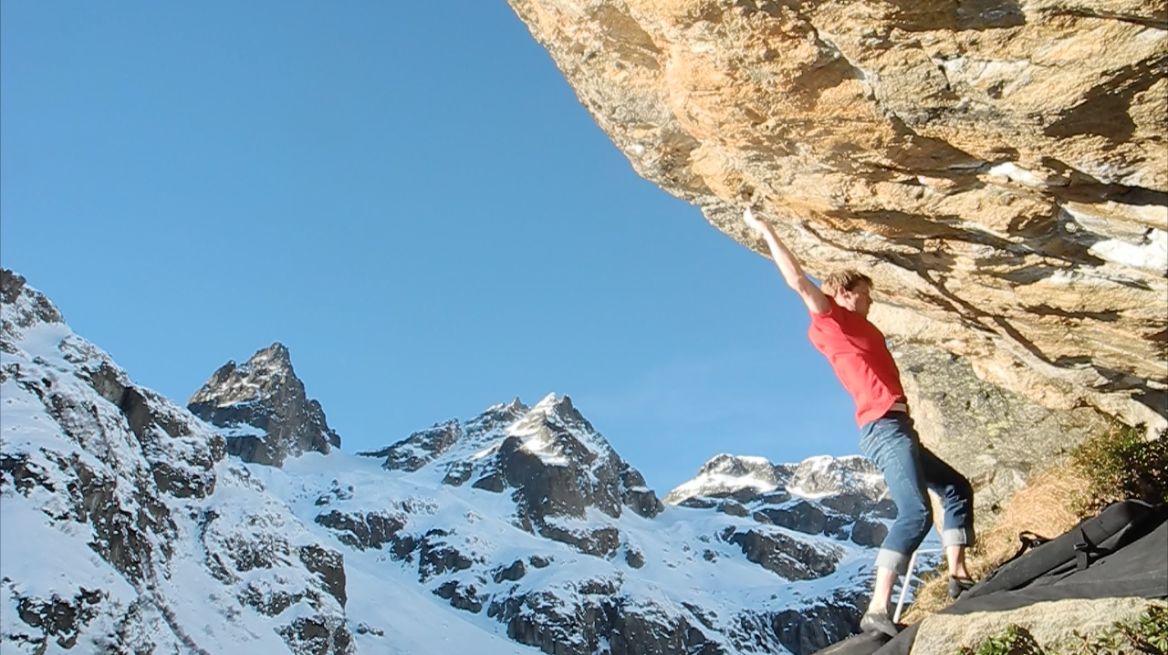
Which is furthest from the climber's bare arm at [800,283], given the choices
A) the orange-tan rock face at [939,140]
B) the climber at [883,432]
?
the orange-tan rock face at [939,140]

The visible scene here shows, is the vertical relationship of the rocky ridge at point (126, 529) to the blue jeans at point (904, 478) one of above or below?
above

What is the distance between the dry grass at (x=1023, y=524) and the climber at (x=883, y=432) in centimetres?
239

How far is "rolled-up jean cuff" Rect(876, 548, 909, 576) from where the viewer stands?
7395 mm

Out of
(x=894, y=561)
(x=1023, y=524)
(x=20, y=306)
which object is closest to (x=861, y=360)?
(x=894, y=561)

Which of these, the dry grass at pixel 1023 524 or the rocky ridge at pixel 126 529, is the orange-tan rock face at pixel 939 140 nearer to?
the dry grass at pixel 1023 524

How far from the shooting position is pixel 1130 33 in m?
6.27

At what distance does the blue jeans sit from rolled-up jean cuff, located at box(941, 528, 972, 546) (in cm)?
16

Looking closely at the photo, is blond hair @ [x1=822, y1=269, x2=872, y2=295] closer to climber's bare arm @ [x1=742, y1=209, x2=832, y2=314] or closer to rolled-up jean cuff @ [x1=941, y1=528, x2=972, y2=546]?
climber's bare arm @ [x1=742, y1=209, x2=832, y2=314]

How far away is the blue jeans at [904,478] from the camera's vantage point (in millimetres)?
7414

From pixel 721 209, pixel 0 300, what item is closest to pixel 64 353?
pixel 0 300

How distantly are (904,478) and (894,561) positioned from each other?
646mm

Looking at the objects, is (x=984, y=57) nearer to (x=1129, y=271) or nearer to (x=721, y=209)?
(x=1129, y=271)

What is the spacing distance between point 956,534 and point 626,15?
18.2 feet

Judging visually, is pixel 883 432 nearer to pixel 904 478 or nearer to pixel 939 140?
pixel 904 478
